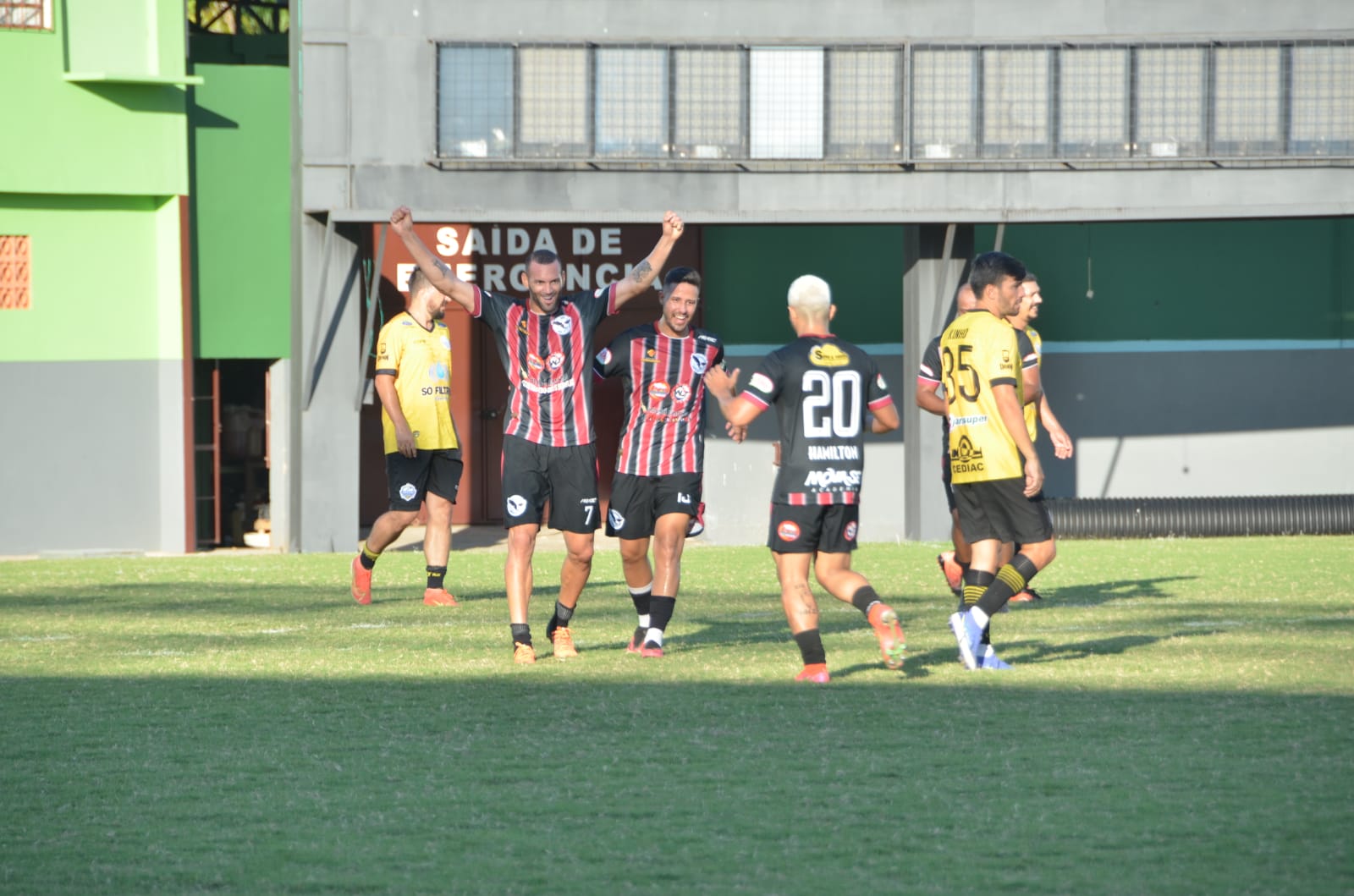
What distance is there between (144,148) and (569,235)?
496 centimetres

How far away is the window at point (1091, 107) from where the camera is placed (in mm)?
17094

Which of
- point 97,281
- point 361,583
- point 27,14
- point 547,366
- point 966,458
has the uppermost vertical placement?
point 27,14

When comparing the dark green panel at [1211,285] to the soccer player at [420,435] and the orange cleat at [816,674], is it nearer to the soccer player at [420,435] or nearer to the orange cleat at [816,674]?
the soccer player at [420,435]

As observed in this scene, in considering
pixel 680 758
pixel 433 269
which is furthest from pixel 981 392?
pixel 680 758

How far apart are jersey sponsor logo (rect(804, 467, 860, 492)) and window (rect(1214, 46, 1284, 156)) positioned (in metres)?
11.4

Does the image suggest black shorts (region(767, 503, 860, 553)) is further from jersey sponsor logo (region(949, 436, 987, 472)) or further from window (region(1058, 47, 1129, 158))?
window (region(1058, 47, 1129, 158))

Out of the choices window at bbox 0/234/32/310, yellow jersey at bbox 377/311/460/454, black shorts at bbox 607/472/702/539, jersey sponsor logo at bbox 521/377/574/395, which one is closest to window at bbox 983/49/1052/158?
yellow jersey at bbox 377/311/460/454

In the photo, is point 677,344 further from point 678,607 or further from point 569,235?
point 569,235

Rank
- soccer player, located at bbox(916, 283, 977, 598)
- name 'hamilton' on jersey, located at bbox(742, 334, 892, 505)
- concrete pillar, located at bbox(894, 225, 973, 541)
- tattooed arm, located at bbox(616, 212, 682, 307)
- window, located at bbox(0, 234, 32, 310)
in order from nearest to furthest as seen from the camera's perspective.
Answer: name 'hamilton' on jersey, located at bbox(742, 334, 892, 505) < tattooed arm, located at bbox(616, 212, 682, 307) < soccer player, located at bbox(916, 283, 977, 598) < concrete pillar, located at bbox(894, 225, 973, 541) < window, located at bbox(0, 234, 32, 310)

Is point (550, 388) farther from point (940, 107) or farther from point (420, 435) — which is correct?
point (940, 107)


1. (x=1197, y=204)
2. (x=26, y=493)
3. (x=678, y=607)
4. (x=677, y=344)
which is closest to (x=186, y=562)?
(x=26, y=493)

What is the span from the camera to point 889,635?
278 inches

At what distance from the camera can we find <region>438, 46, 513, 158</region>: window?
17.0m

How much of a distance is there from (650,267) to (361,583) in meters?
4.02
